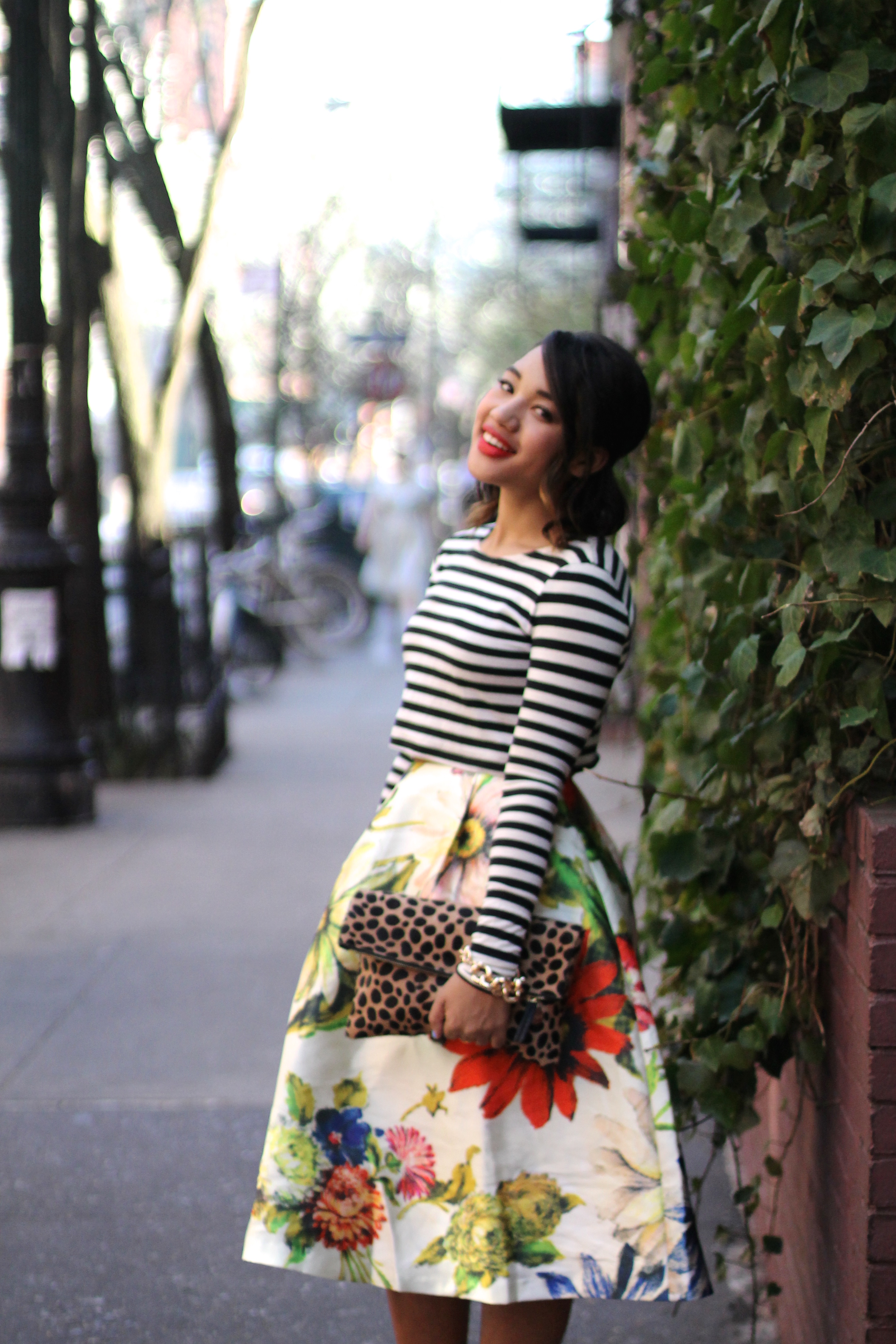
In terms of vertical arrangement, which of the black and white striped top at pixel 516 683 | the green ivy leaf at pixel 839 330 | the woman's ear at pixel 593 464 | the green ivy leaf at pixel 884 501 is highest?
the green ivy leaf at pixel 839 330

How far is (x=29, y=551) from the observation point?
25.6 ft

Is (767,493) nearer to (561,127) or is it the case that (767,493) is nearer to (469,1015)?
(469,1015)

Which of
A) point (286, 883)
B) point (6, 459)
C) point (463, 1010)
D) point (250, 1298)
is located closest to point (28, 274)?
point (6, 459)

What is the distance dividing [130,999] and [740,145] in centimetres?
344

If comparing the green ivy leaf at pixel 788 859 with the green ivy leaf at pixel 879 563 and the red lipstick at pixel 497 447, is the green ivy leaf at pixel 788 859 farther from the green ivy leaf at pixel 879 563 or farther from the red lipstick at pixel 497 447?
the red lipstick at pixel 497 447

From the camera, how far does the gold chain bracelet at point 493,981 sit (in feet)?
7.36

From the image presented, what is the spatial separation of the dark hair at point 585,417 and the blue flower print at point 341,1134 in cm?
93

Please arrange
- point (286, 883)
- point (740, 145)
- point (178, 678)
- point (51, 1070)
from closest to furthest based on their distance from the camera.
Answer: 1. point (740, 145)
2. point (51, 1070)
3. point (286, 883)
4. point (178, 678)

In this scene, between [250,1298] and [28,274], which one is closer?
[250,1298]

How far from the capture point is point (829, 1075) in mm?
2459

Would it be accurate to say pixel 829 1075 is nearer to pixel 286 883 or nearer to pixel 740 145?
pixel 740 145

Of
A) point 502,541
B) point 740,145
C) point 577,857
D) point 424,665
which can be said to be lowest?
point 577,857

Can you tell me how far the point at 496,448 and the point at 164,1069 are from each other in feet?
8.59

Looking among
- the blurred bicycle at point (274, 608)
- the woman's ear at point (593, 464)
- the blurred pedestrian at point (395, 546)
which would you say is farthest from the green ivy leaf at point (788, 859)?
the blurred pedestrian at point (395, 546)
